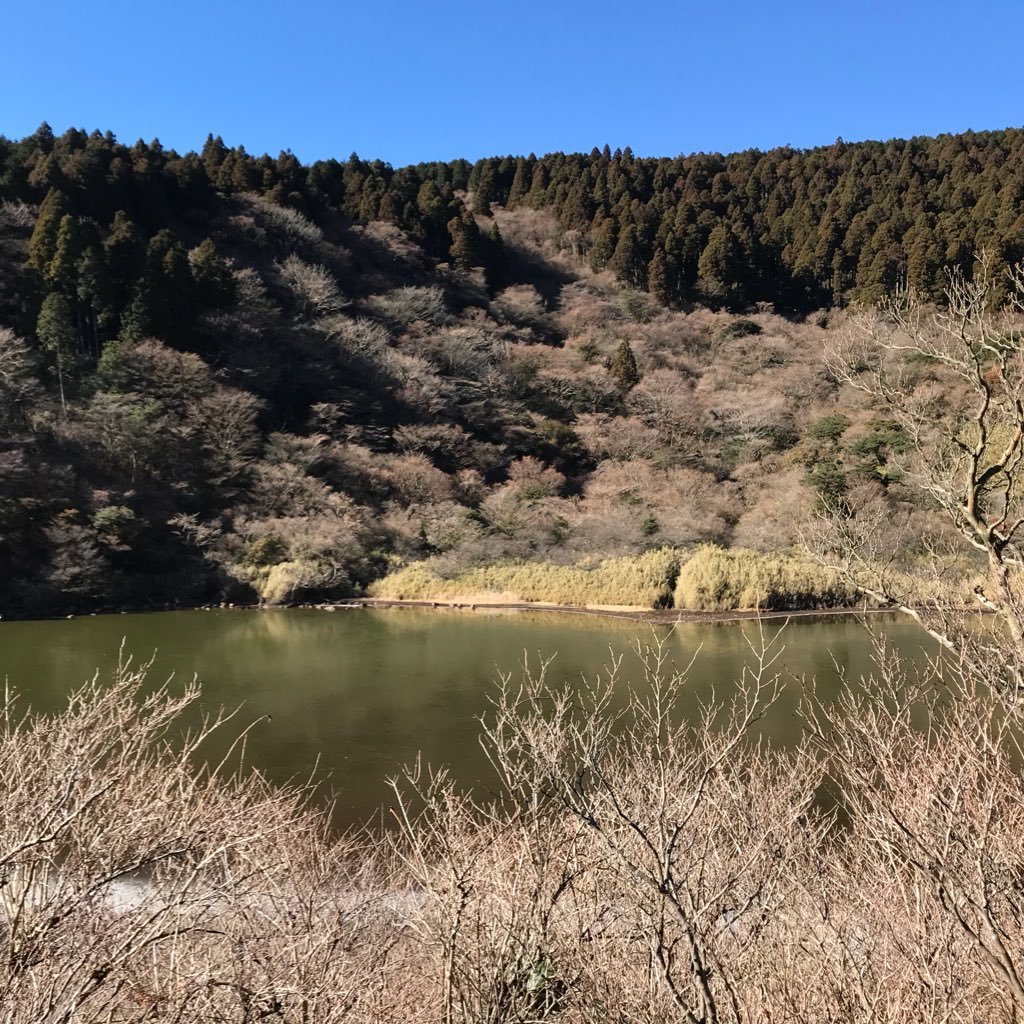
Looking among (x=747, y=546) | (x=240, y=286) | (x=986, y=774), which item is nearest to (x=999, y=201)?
(x=747, y=546)

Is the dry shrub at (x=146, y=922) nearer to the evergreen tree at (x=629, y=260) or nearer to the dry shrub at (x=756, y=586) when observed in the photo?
the dry shrub at (x=756, y=586)

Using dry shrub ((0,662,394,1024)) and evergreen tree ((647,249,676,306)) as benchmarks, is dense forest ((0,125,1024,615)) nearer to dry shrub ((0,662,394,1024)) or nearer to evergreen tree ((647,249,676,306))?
evergreen tree ((647,249,676,306))

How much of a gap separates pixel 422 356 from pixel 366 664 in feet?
81.6

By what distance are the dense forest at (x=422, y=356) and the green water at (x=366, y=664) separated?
148 inches

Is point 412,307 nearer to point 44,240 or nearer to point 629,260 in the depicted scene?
point 629,260

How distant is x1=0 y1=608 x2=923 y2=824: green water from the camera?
31.1ft

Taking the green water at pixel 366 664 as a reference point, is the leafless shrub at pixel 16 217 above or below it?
above

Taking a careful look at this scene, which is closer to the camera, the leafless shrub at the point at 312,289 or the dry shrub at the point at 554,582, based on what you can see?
the dry shrub at the point at 554,582

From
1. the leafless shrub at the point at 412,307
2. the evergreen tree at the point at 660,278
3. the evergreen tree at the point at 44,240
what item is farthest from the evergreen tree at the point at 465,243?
the evergreen tree at the point at 44,240

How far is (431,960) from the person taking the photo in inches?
175

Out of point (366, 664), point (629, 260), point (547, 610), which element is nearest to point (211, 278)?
point (547, 610)

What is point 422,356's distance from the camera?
36.9 metres

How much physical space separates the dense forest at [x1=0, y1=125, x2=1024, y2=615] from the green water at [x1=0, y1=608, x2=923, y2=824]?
148 inches

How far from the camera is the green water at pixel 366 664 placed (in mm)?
9477
